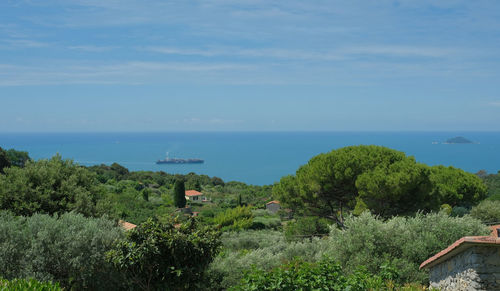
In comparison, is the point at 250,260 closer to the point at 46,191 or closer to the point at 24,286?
the point at 46,191

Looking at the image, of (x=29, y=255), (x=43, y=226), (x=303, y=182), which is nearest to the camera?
(x=29, y=255)

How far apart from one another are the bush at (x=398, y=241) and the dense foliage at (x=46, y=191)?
→ 6687mm

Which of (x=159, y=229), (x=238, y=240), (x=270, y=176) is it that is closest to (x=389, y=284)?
(x=159, y=229)

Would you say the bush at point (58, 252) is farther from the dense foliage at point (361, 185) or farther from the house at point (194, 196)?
the house at point (194, 196)

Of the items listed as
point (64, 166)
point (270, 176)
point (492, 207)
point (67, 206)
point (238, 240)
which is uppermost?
point (64, 166)

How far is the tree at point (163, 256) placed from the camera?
296 inches

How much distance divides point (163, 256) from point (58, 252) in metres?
2.11

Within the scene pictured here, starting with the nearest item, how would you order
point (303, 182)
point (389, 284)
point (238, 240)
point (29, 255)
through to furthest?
1. point (389, 284)
2. point (29, 255)
3. point (303, 182)
4. point (238, 240)

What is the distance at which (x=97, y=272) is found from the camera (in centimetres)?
834

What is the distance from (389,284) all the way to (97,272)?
5.65 meters

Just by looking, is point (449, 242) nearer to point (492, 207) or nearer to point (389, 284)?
point (389, 284)

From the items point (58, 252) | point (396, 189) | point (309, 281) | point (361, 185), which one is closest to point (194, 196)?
point (361, 185)

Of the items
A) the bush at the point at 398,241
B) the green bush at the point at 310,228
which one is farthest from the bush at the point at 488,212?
the bush at the point at 398,241

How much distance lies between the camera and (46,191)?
10.7 meters
